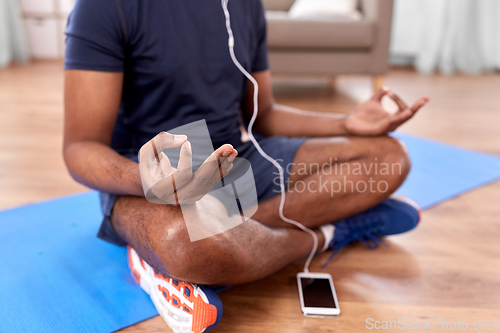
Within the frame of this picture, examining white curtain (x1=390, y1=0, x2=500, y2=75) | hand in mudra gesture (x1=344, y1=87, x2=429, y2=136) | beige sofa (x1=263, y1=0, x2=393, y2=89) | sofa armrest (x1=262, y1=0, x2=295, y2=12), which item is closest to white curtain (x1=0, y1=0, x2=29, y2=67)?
sofa armrest (x1=262, y1=0, x2=295, y2=12)

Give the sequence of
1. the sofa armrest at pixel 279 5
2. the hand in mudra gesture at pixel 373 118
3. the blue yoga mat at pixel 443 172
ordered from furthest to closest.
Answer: the sofa armrest at pixel 279 5 → the blue yoga mat at pixel 443 172 → the hand in mudra gesture at pixel 373 118

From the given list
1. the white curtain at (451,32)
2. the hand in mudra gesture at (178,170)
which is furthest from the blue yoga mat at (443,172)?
the white curtain at (451,32)

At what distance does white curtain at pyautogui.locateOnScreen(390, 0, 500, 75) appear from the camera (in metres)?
3.19

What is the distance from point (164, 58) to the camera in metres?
0.77

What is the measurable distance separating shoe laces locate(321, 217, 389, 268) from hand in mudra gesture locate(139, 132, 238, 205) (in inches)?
18.0

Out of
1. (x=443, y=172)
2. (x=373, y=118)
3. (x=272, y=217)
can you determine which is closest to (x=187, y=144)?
(x=272, y=217)

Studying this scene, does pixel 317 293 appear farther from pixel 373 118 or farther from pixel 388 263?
pixel 373 118

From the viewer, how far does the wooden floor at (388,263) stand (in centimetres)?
73

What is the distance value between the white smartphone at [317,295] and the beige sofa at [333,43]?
170 centimetres

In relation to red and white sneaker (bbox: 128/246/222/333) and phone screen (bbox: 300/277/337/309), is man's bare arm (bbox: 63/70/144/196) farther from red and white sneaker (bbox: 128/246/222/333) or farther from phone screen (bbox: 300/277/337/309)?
phone screen (bbox: 300/277/337/309)

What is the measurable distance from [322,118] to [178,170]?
570mm

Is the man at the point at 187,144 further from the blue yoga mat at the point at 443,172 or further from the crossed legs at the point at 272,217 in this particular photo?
the blue yoga mat at the point at 443,172

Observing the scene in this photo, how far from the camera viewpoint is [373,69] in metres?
2.38

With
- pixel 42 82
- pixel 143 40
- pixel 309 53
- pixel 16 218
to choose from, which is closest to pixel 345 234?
pixel 143 40
